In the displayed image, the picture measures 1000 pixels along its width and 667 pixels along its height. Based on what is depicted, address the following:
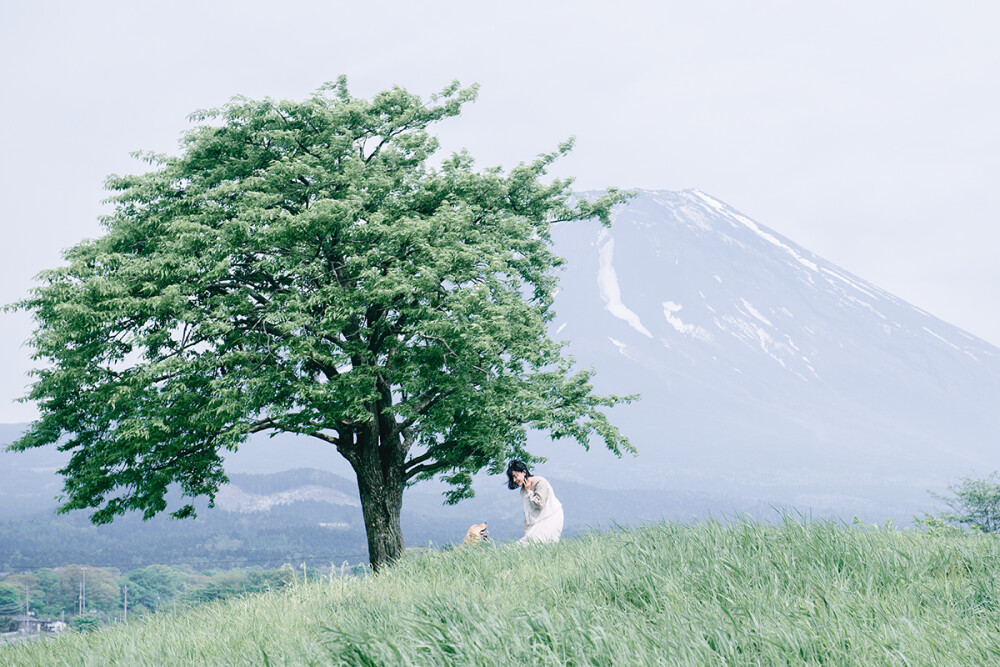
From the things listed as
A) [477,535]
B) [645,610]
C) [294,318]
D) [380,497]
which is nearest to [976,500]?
[380,497]

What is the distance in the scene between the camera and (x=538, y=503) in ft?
35.2

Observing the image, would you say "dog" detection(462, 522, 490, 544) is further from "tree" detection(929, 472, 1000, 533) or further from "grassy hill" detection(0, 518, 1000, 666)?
"tree" detection(929, 472, 1000, 533)

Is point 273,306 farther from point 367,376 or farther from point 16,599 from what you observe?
point 16,599

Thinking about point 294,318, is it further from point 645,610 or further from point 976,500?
point 976,500

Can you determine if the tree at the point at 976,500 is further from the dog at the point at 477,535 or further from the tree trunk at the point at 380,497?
the dog at the point at 477,535

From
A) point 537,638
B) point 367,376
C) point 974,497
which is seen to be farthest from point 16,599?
point 537,638

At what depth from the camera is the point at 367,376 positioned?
16.6m

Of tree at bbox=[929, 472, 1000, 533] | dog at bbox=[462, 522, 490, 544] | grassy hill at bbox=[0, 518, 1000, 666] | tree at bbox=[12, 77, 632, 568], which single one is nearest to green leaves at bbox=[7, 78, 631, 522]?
tree at bbox=[12, 77, 632, 568]

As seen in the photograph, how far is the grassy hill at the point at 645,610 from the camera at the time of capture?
4555mm

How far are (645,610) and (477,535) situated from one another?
5464 mm

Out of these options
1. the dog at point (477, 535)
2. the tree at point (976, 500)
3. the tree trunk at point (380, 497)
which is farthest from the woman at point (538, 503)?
the tree at point (976, 500)

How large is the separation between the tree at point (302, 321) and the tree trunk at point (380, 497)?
0.17 ft

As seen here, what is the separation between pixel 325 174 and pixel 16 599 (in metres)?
191

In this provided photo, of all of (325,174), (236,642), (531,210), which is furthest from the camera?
(531,210)
